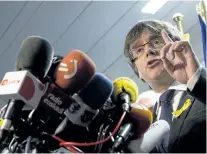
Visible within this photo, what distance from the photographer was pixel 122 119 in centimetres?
49

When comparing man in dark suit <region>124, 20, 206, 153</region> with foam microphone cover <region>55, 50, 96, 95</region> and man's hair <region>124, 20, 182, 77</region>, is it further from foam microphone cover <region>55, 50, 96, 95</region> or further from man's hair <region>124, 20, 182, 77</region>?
foam microphone cover <region>55, 50, 96, 95</region>

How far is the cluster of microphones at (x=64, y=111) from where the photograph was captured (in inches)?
17.4

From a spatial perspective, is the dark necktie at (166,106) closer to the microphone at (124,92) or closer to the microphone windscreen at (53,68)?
the microphone at (124,92)

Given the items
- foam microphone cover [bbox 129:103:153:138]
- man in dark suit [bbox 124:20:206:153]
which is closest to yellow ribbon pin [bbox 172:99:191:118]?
man in dark suit [bbox 124:20:206:153]

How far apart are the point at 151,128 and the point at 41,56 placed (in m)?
0.20

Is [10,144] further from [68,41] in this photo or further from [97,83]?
[68,41]

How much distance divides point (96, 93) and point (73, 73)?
0.05 meters

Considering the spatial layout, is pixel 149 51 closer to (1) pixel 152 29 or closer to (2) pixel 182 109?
(1) pixel 152 29

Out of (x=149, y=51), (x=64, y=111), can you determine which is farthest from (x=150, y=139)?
(x=149, y=51)

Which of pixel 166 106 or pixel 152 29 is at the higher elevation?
pixel 152 29

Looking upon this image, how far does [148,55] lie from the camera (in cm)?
74

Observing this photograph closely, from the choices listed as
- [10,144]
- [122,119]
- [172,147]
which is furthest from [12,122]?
[172,147]

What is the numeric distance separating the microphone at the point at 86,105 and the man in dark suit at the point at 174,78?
10 centimetres

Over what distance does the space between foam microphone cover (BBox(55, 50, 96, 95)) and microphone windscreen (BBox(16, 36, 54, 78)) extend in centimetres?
2
